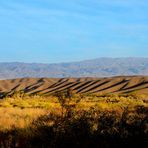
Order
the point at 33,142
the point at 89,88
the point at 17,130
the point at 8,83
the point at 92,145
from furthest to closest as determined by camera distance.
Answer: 1. the point at 8,83
2. the point at 89,88
3. the point at 17,130
4. the point at 33,142
5. the point at 92,145

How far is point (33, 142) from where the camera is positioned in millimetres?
13656

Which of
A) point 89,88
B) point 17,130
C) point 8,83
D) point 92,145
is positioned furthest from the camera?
point 8,83

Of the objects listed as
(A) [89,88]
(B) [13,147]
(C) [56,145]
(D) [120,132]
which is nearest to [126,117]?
(D) [120,132]

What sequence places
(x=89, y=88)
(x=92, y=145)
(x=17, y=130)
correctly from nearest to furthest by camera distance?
(x=92, y=145), (x=17, y=130), (x=89, y=88)

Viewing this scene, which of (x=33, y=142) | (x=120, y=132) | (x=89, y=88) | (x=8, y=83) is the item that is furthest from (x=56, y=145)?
(x=8, y=83)

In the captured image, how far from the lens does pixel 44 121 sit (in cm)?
1583

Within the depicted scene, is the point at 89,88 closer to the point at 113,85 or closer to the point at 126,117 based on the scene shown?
the point at 113,85

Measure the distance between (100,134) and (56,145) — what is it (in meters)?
1.31

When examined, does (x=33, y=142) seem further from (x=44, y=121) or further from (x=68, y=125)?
(x=44, y=121)

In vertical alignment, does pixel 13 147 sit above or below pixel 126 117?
below

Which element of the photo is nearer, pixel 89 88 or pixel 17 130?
pixel 17 130

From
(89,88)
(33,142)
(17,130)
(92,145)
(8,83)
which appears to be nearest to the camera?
(92,145)

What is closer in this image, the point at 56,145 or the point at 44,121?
the point at 56,145

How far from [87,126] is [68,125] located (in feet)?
2.17
